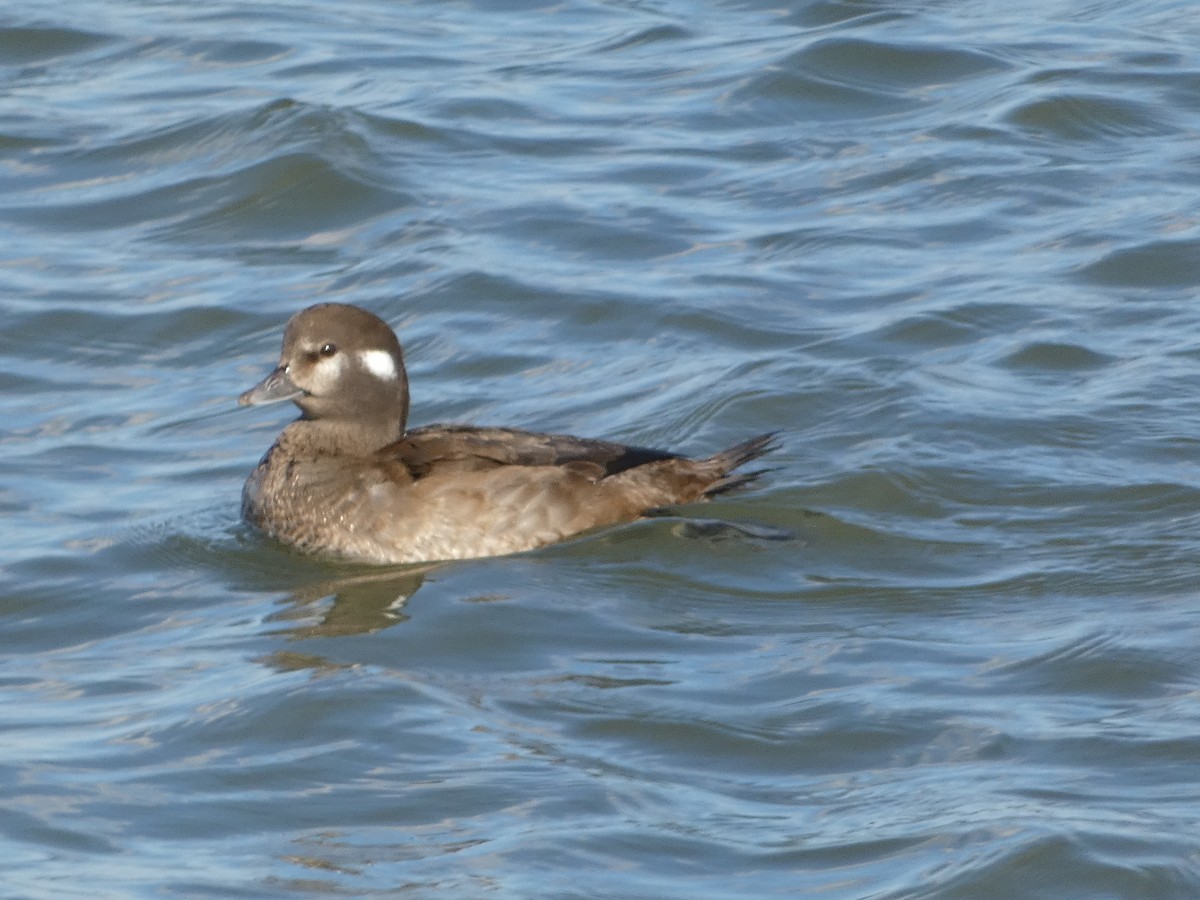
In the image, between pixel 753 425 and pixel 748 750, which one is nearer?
pixel 748 750

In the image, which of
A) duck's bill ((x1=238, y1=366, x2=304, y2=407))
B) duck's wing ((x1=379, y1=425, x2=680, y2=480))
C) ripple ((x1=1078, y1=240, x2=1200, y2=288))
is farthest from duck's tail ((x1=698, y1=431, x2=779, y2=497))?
ripple ((x1=1078, y1=240, x2=1200, y2=288))

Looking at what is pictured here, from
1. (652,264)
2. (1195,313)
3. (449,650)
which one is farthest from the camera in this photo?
(652,264)

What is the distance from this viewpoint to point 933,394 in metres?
9.45

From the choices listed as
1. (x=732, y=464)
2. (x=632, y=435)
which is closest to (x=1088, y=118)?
(x=632, y=435)

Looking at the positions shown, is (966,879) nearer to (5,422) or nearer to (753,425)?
(753,425)

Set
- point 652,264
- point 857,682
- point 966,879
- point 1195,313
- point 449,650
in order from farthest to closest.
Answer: point 652,264 → point 1195,313 → point 449,650 → point 857,682 → point 966,879

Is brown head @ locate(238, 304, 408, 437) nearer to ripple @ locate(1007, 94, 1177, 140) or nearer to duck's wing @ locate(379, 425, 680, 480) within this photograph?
duck's wing @ locate(379, 425, 680, 480)

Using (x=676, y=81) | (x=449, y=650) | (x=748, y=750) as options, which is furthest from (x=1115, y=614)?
(x=676, y=81)

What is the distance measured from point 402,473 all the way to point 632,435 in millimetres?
1480

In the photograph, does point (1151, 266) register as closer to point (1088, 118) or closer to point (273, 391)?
point (1088, 118)

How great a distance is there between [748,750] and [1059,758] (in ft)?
2.75

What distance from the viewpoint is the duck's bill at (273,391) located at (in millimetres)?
8156

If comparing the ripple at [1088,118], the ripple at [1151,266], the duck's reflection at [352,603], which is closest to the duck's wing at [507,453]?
the duck's reflection at [352,603]

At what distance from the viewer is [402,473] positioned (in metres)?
8.16
